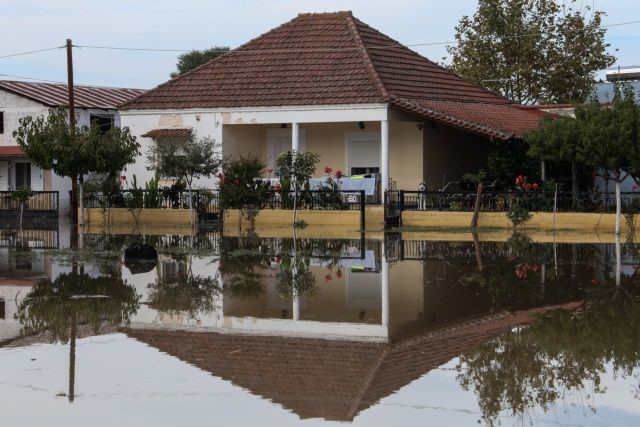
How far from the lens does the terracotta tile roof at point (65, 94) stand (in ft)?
150

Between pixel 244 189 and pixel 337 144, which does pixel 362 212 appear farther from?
pixel 337 144

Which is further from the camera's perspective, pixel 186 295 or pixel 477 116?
pixel 477 116

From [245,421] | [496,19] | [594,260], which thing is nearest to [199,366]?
[245,421]

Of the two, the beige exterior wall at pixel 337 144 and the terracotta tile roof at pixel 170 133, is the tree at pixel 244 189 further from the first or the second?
the terracotta tile roof at pixel 170 133

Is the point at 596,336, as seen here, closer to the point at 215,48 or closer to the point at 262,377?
the point at 262,377

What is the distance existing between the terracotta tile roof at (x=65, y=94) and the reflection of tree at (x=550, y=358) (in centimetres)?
3323

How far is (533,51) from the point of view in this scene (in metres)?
48.0

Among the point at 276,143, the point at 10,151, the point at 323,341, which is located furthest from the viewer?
the point at 10,151

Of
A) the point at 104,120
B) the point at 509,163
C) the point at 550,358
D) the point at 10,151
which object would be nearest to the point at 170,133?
the point at 10,151

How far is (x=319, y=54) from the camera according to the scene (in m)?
38.1

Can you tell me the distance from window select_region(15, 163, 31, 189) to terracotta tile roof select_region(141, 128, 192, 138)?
10.6 metres

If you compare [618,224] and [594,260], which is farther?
[618,224]

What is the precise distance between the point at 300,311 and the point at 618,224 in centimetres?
1581

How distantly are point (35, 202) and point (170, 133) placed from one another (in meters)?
8.50
